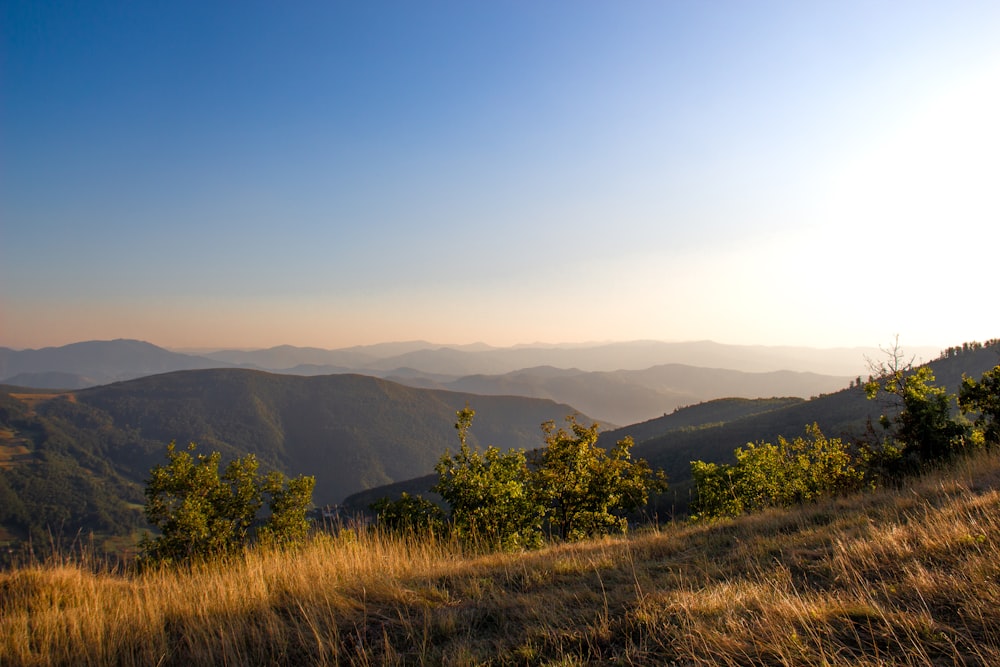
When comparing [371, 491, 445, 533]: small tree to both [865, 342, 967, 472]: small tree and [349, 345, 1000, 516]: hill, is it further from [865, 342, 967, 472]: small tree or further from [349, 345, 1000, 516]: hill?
[349, 345, 1000, 516]: hill

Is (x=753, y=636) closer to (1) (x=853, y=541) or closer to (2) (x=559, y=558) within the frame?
(1) (x=853, y=541)

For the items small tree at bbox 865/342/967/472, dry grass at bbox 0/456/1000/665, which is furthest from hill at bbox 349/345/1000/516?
dry grass at bbox 0/456/1000/665

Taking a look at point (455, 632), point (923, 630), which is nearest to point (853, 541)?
point (923, 630)

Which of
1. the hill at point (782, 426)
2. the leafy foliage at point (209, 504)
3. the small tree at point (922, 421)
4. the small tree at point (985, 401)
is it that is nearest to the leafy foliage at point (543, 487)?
the small tree at point (922, 421)

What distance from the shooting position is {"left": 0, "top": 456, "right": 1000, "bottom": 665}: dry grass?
3.21 metres

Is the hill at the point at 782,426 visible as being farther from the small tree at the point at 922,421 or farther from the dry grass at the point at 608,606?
the dry grass at the point at 608,606

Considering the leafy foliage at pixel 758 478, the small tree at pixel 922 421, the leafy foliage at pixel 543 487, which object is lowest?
the leafy foliage at pixel 758 478

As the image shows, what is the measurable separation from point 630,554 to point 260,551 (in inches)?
259

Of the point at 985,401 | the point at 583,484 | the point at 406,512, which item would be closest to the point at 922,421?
the point at 985,401

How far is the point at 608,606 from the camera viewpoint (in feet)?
14.4

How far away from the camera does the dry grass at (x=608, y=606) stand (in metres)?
3.21

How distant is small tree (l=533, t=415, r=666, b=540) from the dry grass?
31.7 feet

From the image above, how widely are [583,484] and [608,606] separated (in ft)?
42.0

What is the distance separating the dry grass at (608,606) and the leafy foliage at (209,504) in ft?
44.1
